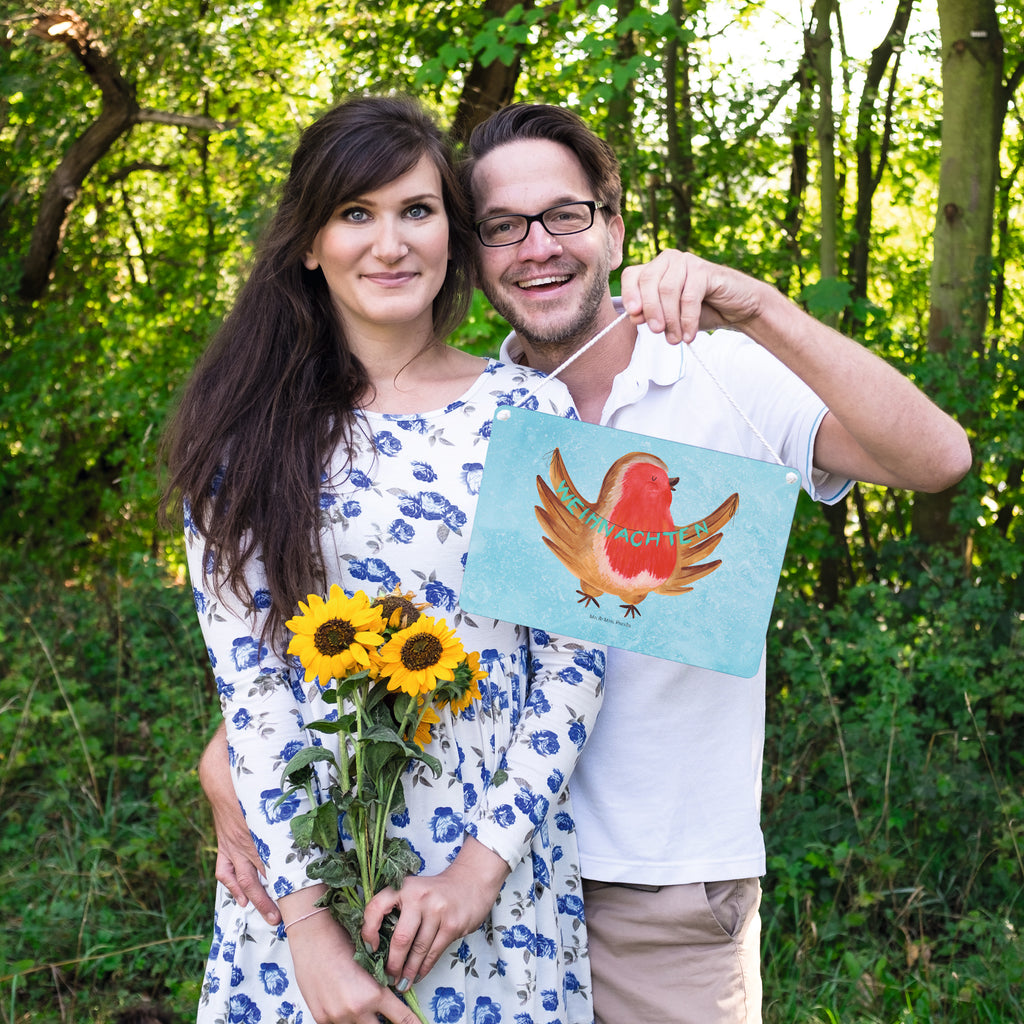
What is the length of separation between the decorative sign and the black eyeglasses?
2.03 feet

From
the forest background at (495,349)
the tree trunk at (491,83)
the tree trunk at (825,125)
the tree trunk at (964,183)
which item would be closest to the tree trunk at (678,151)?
the forest background at (495,349)

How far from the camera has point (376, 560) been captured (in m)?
1.76

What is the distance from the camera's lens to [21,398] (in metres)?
6.45

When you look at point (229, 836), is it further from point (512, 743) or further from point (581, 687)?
point (581, 687)

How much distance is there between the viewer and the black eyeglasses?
206cm

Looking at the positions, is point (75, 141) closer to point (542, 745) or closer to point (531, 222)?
point (531, 222)

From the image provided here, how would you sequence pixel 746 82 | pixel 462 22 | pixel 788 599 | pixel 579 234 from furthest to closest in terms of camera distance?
1. pixel 462 22
2. pixel 746 82
3. pixel 788 599
4. pixel 579 234

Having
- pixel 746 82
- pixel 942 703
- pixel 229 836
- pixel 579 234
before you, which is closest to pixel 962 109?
pixel 746 82

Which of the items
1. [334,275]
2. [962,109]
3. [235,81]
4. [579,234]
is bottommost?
[334,275]

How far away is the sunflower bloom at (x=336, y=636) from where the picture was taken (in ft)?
4.75

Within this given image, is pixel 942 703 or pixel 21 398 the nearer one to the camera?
pixel 942 703

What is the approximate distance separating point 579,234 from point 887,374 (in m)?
0.71

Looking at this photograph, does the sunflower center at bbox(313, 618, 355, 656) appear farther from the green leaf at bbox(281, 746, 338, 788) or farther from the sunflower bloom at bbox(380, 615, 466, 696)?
the green leaf at bbox(281, 746, 338, 788)

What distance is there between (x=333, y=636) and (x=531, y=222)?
100 cm
